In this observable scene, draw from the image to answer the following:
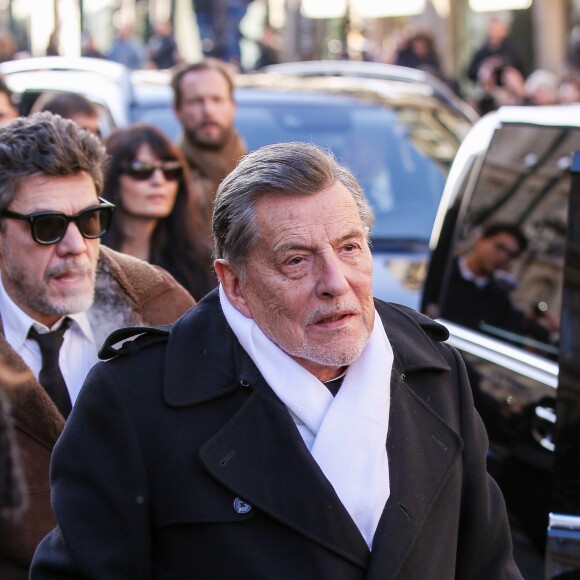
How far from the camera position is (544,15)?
20844mm

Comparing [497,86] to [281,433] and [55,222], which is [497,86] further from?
[281,433]

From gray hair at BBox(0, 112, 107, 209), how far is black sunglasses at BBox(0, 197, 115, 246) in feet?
0.28

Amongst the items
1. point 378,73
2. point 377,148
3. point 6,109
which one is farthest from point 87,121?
point 378,73

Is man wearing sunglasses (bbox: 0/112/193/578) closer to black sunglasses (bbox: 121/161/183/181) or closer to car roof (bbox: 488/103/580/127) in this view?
car roof (bbox: 488/103/580/127)

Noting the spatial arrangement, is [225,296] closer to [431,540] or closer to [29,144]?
[431,540]

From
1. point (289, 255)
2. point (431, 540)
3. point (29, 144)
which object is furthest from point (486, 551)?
point (29, 144)

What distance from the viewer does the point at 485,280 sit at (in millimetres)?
5039

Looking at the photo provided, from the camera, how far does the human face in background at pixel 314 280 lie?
2.81 meters

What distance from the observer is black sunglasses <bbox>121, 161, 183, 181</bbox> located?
567 centimetres

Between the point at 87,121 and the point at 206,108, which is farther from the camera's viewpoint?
the point at 206,108

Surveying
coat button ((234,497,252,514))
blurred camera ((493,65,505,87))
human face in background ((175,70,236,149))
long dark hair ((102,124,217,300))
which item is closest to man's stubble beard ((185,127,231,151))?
human face in background ((175,70,236,149))

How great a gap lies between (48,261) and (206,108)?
3.48 metres

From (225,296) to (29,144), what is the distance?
0.95m

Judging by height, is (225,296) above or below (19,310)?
above
